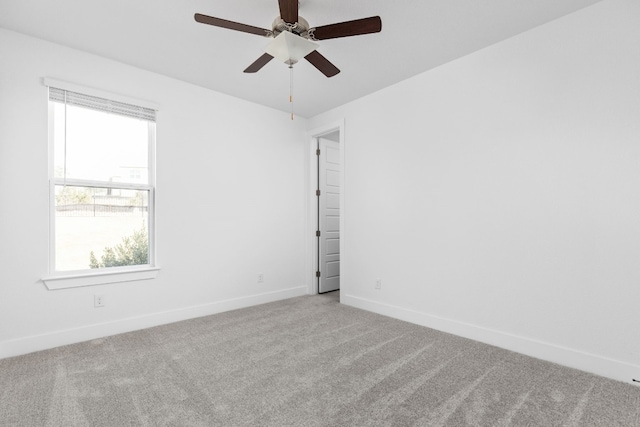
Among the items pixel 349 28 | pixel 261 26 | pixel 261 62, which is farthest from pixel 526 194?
pixel 261 26

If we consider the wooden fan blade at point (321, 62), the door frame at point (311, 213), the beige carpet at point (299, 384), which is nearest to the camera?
the beige carpet at point (299, 384)

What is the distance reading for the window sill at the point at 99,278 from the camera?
2.72 meters

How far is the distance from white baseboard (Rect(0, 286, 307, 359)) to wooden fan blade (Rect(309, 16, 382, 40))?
120 inches

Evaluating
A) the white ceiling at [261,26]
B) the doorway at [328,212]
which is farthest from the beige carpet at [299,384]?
the white ceiling at [261,26]

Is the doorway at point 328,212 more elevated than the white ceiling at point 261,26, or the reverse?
the white ceiling at point 261,26

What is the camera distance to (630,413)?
70.6 inches

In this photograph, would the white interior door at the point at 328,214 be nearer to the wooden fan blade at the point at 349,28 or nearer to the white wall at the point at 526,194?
the white wall at the point at 526,194

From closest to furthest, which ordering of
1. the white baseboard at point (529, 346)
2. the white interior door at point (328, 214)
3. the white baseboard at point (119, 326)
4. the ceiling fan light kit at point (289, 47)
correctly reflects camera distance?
1. the ceiling fan light kit at point (289, 47)
2. the white baseboard at point (529, 346)
3. the white baseboard at point (119, 326)
4. the white interior door at point (328, 214)

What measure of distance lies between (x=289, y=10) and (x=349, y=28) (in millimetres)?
393

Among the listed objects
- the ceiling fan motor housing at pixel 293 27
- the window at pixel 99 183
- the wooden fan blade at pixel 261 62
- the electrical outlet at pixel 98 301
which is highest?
the ceiling fan motor housing at pixel 293 27

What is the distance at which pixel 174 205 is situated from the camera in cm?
344

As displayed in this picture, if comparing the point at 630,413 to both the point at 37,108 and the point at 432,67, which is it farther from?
the point at 37,108

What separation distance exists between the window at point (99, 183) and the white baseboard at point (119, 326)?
52cm

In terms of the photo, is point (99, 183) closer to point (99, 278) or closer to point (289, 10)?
point (99, 278)
